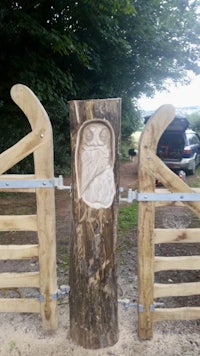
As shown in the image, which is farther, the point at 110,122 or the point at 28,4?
the point at 28,4

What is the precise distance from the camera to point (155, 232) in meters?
1.97

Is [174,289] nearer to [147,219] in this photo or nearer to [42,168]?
[147,219]

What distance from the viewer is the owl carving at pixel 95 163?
1.76 meters

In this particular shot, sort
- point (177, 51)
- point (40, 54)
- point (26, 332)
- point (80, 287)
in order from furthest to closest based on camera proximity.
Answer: point (177, 51) → point (40, 54) → point (26, 332) → point (80, 287)

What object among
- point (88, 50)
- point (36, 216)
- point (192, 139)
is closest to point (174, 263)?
point (36, 216)

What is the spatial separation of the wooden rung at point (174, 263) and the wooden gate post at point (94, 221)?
0.31 meters

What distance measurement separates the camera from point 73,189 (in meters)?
1.88

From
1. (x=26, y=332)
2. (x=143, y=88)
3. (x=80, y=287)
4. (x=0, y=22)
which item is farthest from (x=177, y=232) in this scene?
(x=143, y=88)

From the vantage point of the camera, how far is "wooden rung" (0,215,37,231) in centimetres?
201

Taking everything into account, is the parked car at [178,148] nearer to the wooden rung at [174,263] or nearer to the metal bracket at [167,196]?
the wooden rung at [174,263]

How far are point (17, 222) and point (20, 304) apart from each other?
67cm

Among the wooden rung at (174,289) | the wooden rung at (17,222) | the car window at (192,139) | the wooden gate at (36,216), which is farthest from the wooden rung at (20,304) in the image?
the car window at (192,139)

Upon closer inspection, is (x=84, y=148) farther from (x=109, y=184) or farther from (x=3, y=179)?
(x=3, y=179)

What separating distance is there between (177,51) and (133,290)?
9363mm
